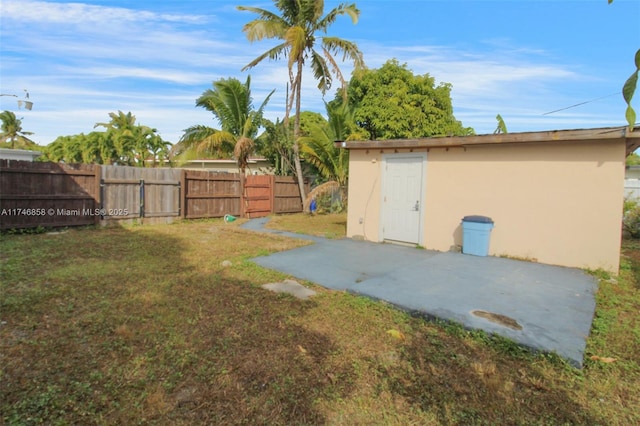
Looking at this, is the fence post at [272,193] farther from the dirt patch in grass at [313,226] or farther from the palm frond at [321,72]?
Result: the palm frond at [321,72]

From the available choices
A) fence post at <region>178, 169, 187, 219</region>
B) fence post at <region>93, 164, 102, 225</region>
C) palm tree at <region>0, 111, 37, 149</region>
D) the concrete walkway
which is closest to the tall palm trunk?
fence post at <region>178, 169, 187, 219</region>

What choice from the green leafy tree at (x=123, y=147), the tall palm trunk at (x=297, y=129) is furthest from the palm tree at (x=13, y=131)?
the tall palm trunk at (x=297, y=129)

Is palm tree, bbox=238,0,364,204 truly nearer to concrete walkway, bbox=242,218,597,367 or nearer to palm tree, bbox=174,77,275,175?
palm tree, bbox=174,77,275,175

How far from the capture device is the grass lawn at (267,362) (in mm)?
2434

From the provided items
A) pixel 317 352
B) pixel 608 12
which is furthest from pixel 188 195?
pixel 608 12

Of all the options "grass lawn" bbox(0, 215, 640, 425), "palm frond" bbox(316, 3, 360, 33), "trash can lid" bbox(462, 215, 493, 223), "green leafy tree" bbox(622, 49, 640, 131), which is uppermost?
"palm frond" bbox(316, 3, 360, 33)

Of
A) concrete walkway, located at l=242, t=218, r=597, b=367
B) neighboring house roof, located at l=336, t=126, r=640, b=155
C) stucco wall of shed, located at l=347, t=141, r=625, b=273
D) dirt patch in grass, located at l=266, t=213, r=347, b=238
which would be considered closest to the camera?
concrete walkway, located at l=242, t=218, r=597, b=367

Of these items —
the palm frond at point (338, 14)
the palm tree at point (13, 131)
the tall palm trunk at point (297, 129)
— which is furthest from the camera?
the palm tree at point (13, 131)

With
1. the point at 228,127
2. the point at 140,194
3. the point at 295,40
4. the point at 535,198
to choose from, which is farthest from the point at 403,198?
the point at 228,127

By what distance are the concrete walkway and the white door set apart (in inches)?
26.0

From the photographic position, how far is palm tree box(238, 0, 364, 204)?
1362 cm

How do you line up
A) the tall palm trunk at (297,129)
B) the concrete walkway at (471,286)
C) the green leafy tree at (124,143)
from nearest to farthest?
the concrete walkway at (471,286), the tall palm trunk at (297,129), the green leafy tree at (124,143)

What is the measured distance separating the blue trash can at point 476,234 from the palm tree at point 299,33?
9.19 meters

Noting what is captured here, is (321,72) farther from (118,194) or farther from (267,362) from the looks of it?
(267,362)
